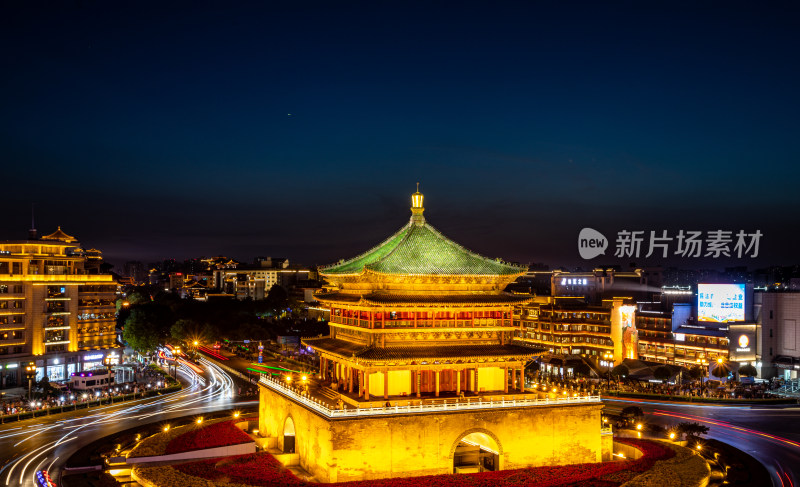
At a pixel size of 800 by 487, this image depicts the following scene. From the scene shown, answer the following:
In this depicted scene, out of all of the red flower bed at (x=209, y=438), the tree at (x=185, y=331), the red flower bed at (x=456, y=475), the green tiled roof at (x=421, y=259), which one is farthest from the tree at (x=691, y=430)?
the tree at (x=185, y=331)

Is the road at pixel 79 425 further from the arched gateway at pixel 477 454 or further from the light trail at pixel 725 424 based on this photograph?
the light trail at pixel 725 424

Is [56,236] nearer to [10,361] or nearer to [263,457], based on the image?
[10,361]

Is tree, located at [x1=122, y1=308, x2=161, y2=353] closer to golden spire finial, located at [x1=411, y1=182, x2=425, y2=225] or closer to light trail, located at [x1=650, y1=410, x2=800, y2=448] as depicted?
golden spire finial, located at [x1=411, y1=182, x2=425, y2=225]

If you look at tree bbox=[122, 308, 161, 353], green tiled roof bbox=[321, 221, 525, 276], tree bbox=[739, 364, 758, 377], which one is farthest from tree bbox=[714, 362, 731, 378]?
tree bbox=[122, 308, 161, 353]

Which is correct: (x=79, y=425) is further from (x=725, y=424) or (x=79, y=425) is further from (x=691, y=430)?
(x=725, y=424)

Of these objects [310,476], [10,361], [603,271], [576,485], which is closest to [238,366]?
[10,361]

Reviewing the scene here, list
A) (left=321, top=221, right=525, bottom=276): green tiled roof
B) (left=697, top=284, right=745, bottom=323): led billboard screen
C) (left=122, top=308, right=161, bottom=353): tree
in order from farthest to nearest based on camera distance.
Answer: (left=122, top=308, right=161, bottom=353): tree
(left=697, top=284, right=745, bottom=323): led billboard screen
(left=321, top=221, right=525, bottom=276): green tiled roof
